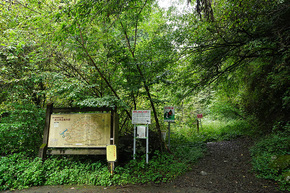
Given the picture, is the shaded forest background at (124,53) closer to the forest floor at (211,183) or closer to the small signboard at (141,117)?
the small signboard at (141,117)

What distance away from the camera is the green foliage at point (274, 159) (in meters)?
4.12

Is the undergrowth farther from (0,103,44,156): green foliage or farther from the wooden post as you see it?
(0,103,44,156): green foliage

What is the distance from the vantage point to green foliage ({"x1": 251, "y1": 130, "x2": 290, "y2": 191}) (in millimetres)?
4121

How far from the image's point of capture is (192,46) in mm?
5387

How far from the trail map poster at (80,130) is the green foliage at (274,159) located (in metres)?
4.75

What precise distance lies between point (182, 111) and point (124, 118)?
5.91 meters

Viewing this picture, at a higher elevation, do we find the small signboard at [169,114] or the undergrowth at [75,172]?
the small signboard at [169,114]

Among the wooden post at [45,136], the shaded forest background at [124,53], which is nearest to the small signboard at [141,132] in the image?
the shaded forest background at [124,53]

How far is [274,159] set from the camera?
470 cm

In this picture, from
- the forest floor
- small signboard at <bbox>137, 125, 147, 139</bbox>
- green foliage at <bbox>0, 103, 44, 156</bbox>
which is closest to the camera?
the forest floor

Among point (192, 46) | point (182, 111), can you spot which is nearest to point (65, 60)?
point (192, 46)

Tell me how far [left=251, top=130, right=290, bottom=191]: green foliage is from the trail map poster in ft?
15.6

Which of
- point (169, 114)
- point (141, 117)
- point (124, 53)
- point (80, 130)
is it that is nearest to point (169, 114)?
point (169, 114)

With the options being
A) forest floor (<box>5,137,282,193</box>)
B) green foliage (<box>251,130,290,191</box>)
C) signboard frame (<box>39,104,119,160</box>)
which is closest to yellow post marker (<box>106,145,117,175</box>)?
signboard frame (<box>39,104,119,160</box>)
